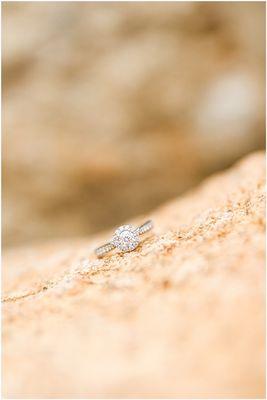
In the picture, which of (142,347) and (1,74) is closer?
(142,347)

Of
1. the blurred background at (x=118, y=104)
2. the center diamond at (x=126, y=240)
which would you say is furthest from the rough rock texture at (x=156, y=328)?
the blurred background at (x=118, y=104)

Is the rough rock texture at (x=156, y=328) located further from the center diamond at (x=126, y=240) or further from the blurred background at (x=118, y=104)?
the blurred background at (x=118, y=104)

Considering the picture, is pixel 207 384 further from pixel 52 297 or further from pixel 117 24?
pixel 117 24

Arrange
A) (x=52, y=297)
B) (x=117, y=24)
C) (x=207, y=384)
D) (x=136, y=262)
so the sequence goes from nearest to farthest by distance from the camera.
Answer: (x=207, y=384), (x=52, y=297), (x=136, y=262), (x=117, y=24)

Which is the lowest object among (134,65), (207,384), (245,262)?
(207,384)

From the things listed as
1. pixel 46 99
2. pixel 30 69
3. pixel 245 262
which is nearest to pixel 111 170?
pixel 46 99

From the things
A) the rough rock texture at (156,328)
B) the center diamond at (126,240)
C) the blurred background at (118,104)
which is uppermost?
the blurred background at (118,104)
